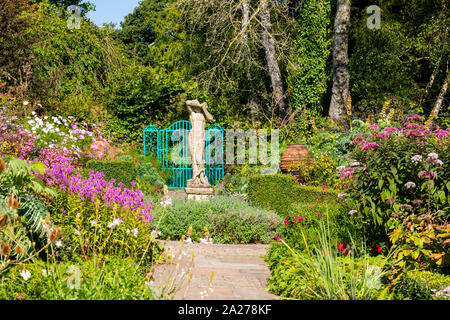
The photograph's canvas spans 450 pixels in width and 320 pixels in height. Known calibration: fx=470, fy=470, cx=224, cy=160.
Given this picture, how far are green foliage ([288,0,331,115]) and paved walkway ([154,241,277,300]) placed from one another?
8248 millimetres

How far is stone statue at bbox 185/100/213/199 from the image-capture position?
9.53 meters

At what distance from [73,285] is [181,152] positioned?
410 inches

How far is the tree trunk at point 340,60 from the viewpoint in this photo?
1387 cm

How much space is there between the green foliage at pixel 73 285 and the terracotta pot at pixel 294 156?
8.19 metres

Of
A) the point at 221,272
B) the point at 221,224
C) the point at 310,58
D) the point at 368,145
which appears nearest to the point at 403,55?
the point at 310,58

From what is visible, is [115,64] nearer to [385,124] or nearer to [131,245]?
[385,124]

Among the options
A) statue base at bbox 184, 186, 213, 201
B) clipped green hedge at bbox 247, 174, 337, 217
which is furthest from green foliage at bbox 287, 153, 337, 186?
statue base at bbox 184, 186, 213, 201

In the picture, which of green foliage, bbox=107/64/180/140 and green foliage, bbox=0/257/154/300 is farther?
green foliage, bbox=107/64/180/140

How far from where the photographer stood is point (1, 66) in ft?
43.3

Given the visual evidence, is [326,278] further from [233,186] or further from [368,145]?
[233,186]

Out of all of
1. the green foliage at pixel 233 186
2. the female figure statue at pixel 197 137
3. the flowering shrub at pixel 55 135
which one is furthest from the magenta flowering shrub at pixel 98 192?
the green foliage at pixel 233 186

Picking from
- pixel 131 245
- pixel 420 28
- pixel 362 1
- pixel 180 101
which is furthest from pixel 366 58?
pixel 131 245

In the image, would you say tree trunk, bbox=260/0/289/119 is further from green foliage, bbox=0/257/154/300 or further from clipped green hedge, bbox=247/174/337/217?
green foliage, bbox=0/257/154/300

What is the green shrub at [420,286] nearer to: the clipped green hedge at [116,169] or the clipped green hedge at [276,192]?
the clipped green hedge at [276,192]
